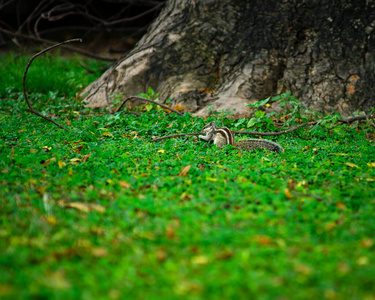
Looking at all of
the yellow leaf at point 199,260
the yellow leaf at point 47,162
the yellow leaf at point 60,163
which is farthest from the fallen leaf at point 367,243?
the yellow leaf at point 47,162

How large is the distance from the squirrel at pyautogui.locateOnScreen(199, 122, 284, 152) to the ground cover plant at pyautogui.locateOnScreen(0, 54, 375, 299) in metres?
0.16

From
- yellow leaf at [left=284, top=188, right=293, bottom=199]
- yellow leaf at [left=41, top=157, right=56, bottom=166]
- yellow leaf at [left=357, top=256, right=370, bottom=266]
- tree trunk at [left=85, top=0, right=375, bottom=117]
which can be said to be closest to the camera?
yellow leaf at [left=357, top=256, right=370, bottom=266]

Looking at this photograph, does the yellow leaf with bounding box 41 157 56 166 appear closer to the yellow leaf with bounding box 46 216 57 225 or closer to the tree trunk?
the yellow leaf with bounding box 46 216 57 225

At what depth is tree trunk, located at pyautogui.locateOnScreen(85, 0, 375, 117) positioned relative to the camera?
5992 millimetres

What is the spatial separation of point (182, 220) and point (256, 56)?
469cm

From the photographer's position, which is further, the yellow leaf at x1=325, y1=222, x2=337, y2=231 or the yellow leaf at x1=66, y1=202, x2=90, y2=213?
the yellow leaf at x1=66, y1=202, x2=90, y2=213

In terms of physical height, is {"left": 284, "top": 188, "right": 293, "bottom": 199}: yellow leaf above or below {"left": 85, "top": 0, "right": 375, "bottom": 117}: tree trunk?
below

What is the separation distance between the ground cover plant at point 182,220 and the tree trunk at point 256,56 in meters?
1.63

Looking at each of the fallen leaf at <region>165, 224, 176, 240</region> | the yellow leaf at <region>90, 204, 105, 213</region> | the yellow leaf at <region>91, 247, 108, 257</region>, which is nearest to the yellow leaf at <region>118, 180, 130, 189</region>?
the yellow leaf at <region>90, 204, 105, 213</region>

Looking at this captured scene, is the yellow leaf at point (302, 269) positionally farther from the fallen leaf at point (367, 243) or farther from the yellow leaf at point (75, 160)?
the yellow leaf at point (75, 160)

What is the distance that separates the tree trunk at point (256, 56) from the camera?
599 centimetres

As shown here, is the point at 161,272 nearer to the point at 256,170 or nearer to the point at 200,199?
the point at 200,199

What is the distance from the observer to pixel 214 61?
21.7 feet

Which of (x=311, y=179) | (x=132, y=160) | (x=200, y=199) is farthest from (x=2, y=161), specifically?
(x=311, y=179)
